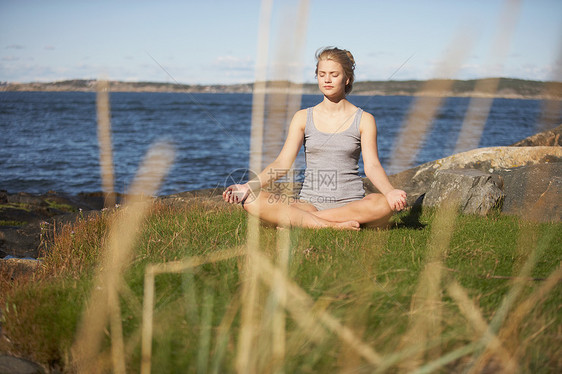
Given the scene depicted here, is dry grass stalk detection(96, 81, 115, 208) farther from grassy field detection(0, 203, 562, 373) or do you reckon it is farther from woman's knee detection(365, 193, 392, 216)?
woman's knee detection(365, 193, 392, 216)

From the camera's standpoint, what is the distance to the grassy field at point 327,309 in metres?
2.39

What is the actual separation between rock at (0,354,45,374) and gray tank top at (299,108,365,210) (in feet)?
10.3

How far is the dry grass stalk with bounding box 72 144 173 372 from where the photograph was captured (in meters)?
1.49

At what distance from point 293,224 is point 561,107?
346cm

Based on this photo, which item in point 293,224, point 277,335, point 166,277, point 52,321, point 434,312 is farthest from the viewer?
point 293,224

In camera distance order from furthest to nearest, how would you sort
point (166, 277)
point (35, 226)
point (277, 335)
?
1. point (35, 226)
2. point (166, 277)
3. point (277, 335)

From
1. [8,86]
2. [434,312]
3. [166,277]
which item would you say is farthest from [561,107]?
[8,86]

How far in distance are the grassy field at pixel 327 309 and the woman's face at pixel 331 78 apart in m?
1.56

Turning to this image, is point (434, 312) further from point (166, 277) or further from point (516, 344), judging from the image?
point (166, 277)

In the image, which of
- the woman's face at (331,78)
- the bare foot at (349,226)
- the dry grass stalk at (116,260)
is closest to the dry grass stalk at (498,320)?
the bare foot at (349,226)

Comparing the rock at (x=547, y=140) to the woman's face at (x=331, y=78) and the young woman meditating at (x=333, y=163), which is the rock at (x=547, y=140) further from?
the woman's face at (x=331, y=78)

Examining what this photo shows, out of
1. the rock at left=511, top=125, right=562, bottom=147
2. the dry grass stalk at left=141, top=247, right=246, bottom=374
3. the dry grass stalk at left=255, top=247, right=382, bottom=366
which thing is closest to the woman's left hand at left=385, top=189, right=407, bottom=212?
the dry grass stalk at left=141, top=247, right=246, bottom=374

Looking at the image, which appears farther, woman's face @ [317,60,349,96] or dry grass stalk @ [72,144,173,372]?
woman's face @ [317,60,349,96]

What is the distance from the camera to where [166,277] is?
132 inches
